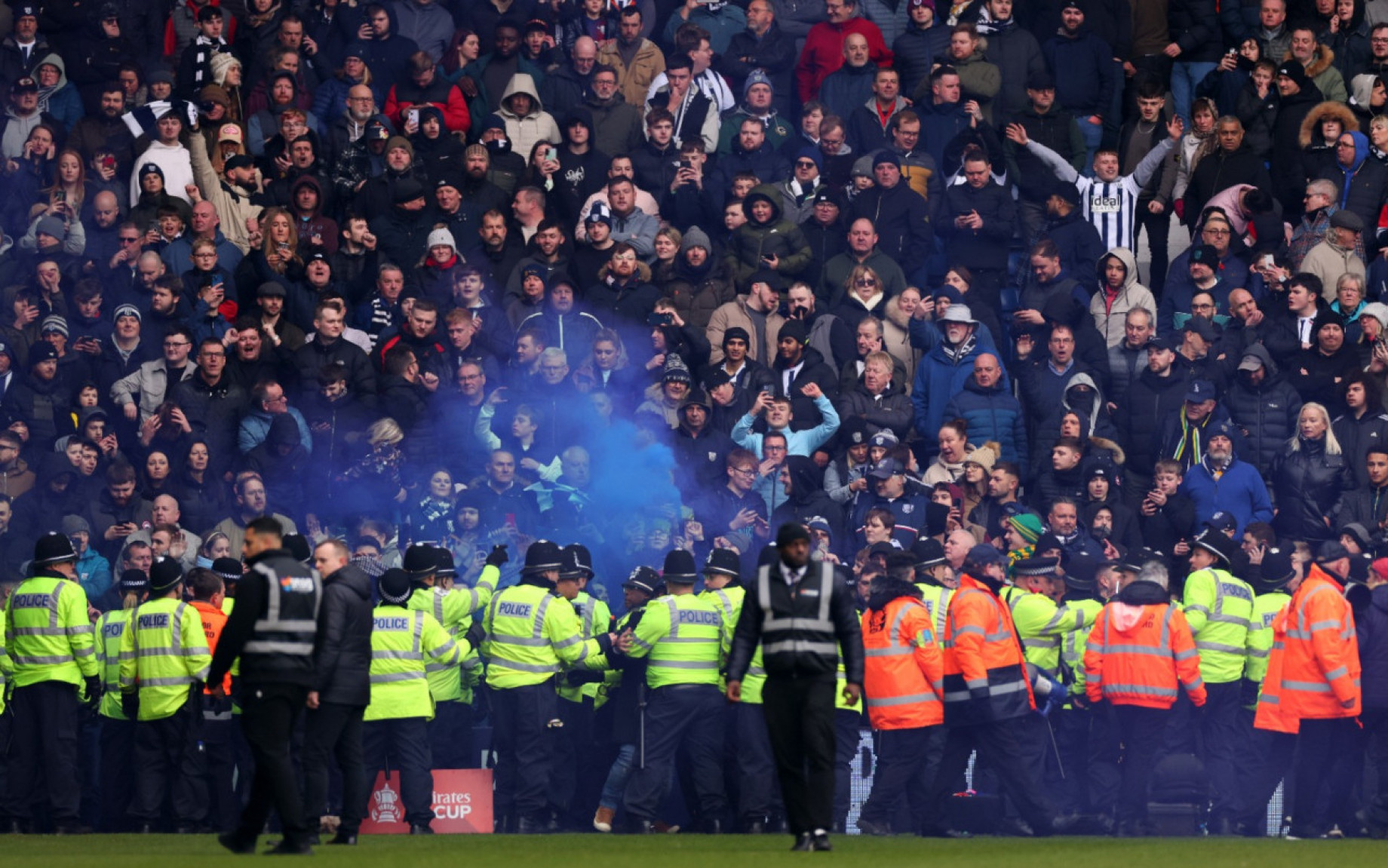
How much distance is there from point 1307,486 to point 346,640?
950 cm

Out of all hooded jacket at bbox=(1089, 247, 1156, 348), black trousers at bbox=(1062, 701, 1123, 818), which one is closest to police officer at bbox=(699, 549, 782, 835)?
black trousers at bbox=(1062, 701, 1123, 818)

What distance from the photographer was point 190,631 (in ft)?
54.4

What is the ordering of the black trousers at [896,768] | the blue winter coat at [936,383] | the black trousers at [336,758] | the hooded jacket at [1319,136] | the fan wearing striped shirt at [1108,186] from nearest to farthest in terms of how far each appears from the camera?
1. the black trousers at [336,758]
2. the black trousers at [896,768]
3. the blue winter coat at [936,383]
4. the hooded jacket at [1319,136]
5. the fan wearing striped shirt at [1108,186]

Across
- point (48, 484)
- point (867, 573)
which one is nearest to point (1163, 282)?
point (867, 573)

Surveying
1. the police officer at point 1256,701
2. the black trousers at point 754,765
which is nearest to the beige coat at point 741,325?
the black trousers at point 754,765

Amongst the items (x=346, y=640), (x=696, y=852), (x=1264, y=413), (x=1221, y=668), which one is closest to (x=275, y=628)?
(x=346, y=640)

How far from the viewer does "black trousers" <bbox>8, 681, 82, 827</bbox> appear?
16.8 meters

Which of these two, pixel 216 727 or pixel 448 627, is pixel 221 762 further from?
pixel 448 627

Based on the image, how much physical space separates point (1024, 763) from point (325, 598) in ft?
17.0

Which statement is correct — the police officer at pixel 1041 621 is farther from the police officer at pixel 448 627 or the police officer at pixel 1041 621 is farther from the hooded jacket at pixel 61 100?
the hooded jacket at pixel 61 100

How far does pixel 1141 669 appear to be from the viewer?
16.6 metres

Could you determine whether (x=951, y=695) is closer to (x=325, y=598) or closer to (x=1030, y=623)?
(x=1030, y=623)

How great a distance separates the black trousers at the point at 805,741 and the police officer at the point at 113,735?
227 inches

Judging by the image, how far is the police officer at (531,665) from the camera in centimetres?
1689
